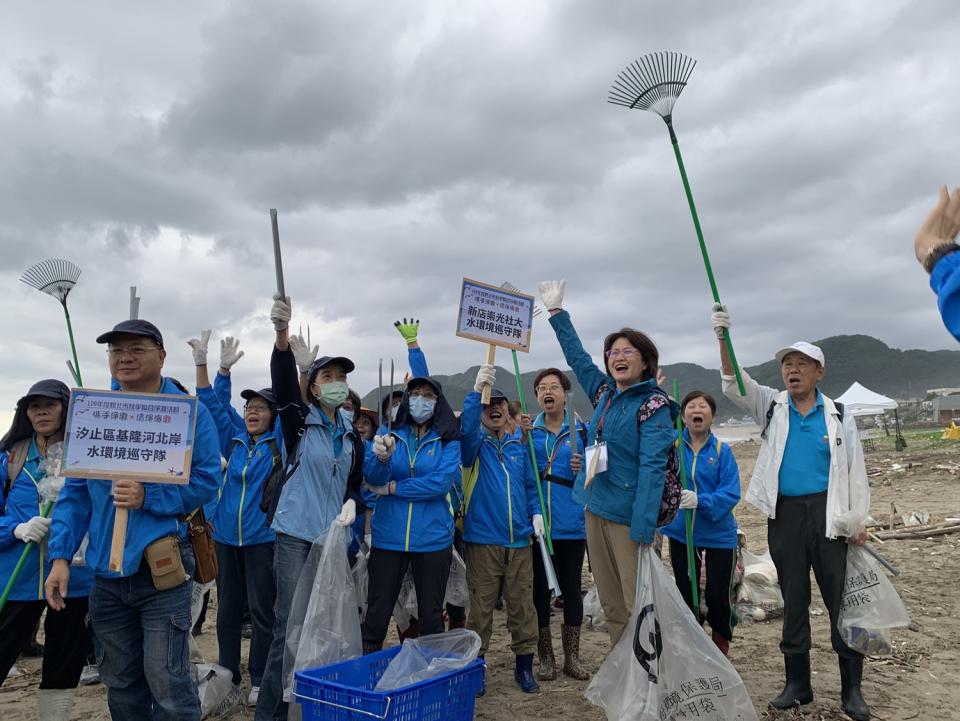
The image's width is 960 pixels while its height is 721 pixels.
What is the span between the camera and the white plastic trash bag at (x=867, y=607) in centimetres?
436

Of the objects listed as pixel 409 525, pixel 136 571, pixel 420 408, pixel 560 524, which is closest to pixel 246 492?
pixel 409 525

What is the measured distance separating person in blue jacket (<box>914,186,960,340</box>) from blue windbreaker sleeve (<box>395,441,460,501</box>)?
11.1 feet

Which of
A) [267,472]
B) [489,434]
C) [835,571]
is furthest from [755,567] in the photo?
[267,472]

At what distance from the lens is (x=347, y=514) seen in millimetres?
4559

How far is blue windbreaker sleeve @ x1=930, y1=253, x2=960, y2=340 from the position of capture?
6.38ft

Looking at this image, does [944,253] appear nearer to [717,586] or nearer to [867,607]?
[867,607]

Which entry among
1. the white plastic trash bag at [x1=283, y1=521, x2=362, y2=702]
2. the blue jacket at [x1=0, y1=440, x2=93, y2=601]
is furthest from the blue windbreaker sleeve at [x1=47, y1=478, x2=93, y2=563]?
the white plastic trash bag at [x1=283, y1=521, x2=362, y2=702]

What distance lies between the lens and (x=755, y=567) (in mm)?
7473

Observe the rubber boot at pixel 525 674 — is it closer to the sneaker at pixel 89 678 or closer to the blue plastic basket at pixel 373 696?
the blue plastic basket at pixel 373 696

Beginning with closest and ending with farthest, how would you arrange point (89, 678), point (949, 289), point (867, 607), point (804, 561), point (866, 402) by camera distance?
point (949, 289) < point (867, 607) < point (804, 561) < point (89, 678) < point (866, 402)

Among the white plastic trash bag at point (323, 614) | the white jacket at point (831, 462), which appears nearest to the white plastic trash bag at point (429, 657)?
the white plastic trash bag at point (323, 614)

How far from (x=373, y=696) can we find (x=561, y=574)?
8.80 ft

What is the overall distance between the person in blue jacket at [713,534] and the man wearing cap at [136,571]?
3231 millimetres

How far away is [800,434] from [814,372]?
0.45 metres
